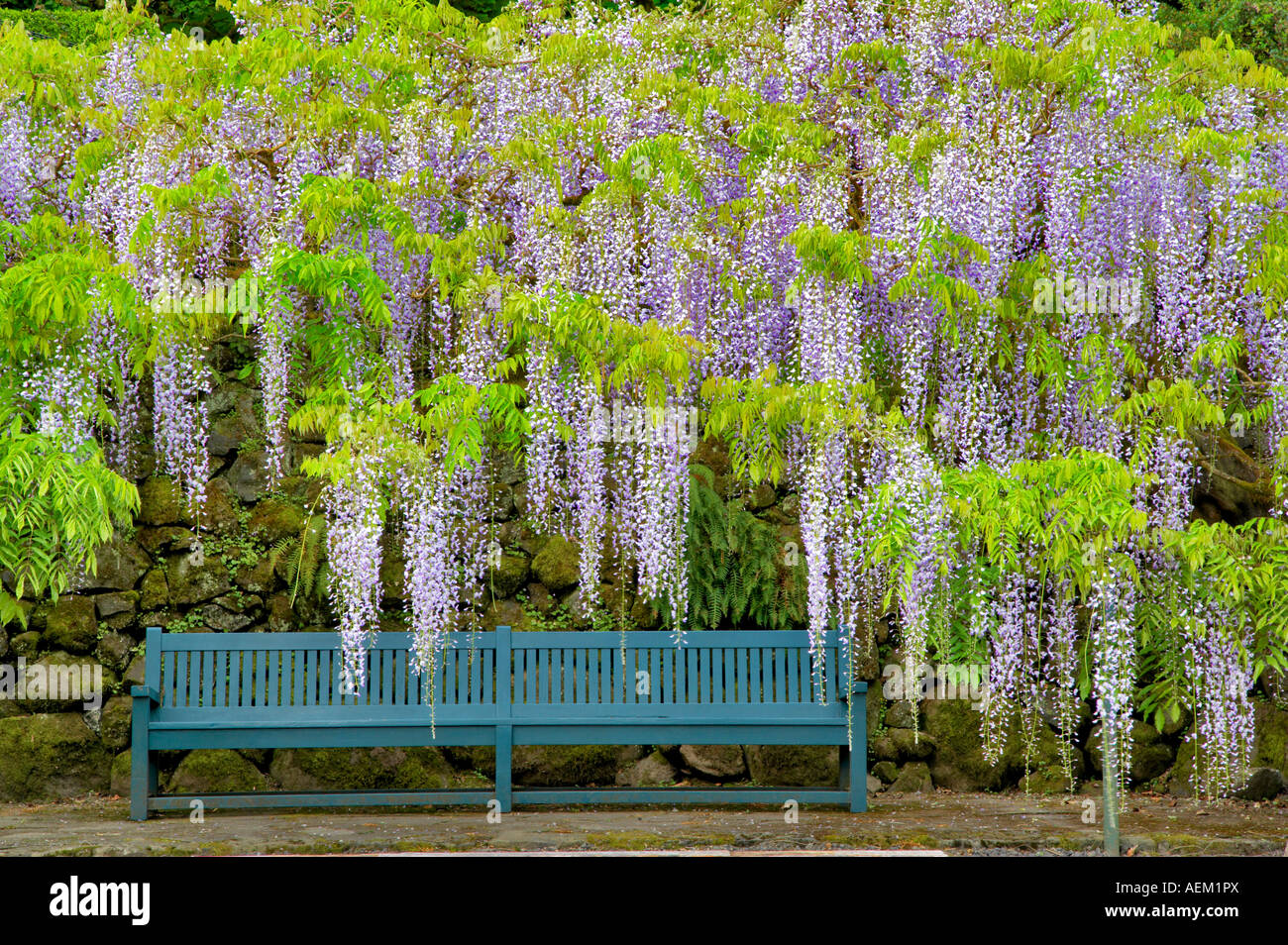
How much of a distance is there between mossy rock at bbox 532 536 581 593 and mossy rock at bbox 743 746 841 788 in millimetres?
1393

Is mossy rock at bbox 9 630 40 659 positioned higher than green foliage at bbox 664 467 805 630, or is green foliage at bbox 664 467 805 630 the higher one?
green foliage at bbox 664 467 805 630

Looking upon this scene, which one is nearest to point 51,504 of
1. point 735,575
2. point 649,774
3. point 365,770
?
point 365,770

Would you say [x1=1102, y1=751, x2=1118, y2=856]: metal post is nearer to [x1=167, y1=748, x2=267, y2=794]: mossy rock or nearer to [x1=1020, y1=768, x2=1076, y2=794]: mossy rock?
[x1=1020, y1=768, x2=1076, y2=794]: mossy rock

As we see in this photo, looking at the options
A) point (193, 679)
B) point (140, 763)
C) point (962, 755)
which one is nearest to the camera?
point (140, 763)

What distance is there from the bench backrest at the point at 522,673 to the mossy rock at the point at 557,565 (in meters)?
0.83

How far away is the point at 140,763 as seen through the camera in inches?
229

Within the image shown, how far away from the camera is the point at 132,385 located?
22.7 ft

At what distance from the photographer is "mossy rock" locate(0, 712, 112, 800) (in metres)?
6.44

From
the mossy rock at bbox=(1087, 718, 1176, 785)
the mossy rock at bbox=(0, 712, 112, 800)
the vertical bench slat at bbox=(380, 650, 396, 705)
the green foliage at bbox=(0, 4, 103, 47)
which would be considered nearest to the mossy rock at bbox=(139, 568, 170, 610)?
the mossy rock at bbox=(0, 712, 112, 800)

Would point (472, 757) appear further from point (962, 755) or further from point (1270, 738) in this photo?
point (1270, 738)

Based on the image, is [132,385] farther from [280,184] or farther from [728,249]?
[728,249]

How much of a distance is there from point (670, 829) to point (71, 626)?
3592mm
